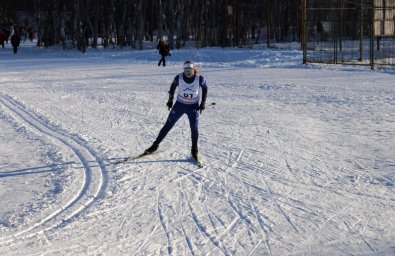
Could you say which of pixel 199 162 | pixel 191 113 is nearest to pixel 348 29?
pixel 191 113

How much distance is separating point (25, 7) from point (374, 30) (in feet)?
200

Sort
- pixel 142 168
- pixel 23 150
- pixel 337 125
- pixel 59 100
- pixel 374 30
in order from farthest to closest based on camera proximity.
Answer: pixel 374 30, pixel 59 100, pixel 337 125, pixel 23 150, pixel 142 168

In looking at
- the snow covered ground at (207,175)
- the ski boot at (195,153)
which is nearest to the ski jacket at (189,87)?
the ski boot at (195,153)

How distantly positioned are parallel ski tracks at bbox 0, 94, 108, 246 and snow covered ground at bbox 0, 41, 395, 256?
0.02 m

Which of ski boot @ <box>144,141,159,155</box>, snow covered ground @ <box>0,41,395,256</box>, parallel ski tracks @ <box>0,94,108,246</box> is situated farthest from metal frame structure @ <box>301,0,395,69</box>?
ski boot @ <box>144,141,159,155</box>

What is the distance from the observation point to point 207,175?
996 centimetres

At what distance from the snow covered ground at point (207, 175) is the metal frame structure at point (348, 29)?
753 centimetres

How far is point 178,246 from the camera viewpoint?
22.4 feet

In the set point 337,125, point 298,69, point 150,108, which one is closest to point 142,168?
point 337,125

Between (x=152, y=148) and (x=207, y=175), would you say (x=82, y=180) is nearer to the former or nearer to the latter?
(x=207, y=175)

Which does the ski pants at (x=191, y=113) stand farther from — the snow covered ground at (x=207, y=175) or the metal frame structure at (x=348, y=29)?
the metal frame structure at (x=348, y=29)

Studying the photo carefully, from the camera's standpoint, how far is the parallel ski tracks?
752cm

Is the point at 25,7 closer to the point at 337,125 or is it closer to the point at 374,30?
the point at 374,30

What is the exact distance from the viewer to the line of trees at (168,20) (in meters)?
45.1
